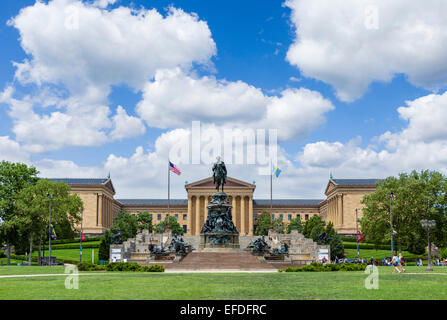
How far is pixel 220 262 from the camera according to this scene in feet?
151

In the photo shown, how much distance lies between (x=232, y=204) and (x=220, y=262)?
11914cm

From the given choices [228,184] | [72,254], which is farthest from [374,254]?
[228,184]

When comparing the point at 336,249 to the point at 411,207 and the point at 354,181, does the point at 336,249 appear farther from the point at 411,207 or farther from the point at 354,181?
the point at 354,181

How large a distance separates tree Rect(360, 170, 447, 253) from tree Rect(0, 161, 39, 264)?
5538cm

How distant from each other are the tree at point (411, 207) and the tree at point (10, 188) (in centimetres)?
5538

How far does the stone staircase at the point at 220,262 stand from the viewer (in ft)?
145

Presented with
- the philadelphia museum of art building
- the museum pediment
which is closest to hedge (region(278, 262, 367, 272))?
the philadelphia museum of art building

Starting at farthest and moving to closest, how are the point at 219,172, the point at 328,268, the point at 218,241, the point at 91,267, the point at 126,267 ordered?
the point at 219,172 → the point at 218,241 → the point at 91,267 → the point at 126,267 → the point at 328,268

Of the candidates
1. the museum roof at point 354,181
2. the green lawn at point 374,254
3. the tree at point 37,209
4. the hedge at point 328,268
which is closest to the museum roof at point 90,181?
the museum roof at point 354,181

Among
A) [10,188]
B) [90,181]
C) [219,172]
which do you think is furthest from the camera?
[90,181]

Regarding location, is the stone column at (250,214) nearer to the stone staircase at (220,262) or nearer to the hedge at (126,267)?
the stone staircase at (220,262)
